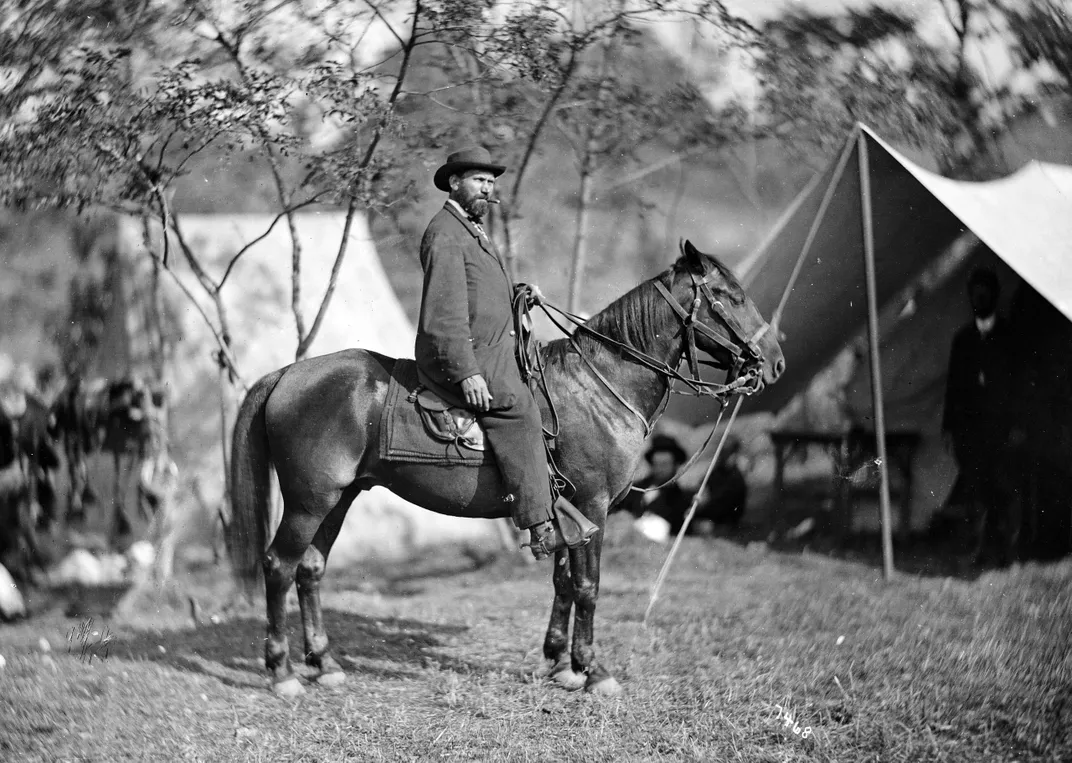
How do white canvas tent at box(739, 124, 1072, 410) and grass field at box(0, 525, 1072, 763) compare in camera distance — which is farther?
white canvas tent at box(739, 124, 1072, 410)

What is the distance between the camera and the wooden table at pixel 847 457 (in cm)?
640

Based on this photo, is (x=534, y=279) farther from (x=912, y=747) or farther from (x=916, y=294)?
(x=912, y=747)

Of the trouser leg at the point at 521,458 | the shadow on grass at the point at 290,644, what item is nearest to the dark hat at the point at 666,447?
the shadow on grass at the point at 290,644

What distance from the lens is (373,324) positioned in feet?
20.0

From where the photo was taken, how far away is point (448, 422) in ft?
15.4

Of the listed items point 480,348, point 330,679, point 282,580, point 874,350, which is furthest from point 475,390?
point 874,350

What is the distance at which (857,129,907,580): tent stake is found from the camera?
20.1 feet

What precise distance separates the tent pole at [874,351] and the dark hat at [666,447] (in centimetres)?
221

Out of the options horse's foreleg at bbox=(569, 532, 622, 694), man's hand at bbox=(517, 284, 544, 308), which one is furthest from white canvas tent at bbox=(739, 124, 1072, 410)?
horse's foreleg at bbox=(569, 532, 622, 694)

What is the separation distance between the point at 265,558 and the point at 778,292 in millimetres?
3811

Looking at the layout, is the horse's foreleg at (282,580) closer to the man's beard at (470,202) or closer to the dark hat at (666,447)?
Result: the man's beard at (470,202)

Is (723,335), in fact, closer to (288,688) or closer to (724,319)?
(724,319)

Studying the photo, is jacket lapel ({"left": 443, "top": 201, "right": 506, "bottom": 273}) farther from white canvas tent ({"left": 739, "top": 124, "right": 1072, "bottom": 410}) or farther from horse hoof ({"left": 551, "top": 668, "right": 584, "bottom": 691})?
white canvas tent ({"left": 739, "top": 124, "right": 1072, "bottom": 410})

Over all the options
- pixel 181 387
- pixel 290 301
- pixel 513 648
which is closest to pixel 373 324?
pixel 290 301
